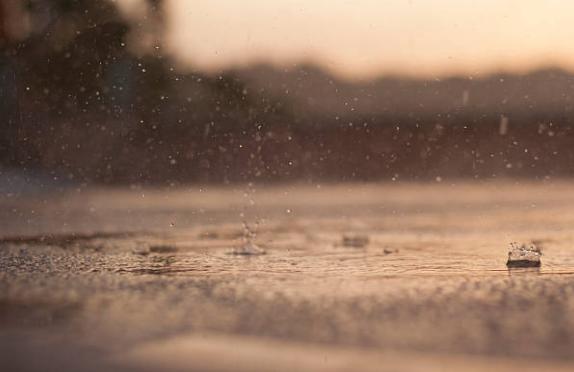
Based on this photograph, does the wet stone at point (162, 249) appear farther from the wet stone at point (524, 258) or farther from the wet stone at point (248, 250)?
the wet stone at point (524, 258)

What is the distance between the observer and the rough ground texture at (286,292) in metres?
3.35

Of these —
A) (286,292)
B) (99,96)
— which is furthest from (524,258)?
(99,96)

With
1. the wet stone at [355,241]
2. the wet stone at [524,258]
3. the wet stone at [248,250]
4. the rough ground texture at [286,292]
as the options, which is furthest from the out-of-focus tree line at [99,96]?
the wet stone at [524,258]

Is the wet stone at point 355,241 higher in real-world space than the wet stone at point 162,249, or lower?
higher

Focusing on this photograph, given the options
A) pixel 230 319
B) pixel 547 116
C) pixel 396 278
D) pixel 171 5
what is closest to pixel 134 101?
pixel 171 5

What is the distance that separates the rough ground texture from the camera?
3348 millimetres

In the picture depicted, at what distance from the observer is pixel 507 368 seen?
10.1 feet

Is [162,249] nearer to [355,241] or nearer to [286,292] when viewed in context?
[355,241]

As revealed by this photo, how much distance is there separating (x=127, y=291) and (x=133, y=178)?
28.0 ft

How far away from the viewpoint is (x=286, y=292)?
4.78 m

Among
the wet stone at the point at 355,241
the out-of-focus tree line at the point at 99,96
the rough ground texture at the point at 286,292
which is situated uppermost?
the out-of-focus tree line at the point at 99,96

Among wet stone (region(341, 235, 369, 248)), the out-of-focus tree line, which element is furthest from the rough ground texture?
the out-of-focus tree line

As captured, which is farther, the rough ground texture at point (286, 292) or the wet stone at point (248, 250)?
the wet stone at point (248, 250)

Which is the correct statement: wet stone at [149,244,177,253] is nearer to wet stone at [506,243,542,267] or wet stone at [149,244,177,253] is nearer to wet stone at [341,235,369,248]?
wet stone at [341,235,369,248]
